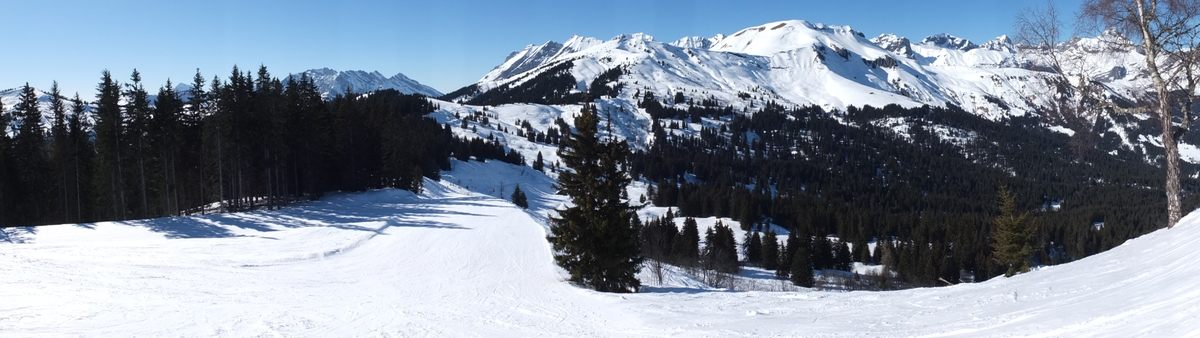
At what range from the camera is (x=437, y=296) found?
1716 cm

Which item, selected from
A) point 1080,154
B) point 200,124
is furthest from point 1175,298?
point 200,124

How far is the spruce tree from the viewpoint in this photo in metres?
20.0

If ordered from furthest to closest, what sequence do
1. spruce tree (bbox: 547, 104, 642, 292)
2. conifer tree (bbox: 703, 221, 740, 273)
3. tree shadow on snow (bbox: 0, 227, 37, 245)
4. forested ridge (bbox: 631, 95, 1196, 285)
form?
forested ridge (bbox: 631, 95, 1196, 285), conifer tree (bbox: 703, 221, 740, 273), tree shadow on snow (bbox: 0, 227, 37, 245), spruce tree (bbox: 547, 104, 642, 292)

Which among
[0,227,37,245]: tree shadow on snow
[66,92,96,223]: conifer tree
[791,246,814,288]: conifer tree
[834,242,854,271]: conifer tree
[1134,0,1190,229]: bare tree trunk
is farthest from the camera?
[834,242,854,271]: conifer tree

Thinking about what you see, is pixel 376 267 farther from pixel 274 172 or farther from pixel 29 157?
pixel 29 157

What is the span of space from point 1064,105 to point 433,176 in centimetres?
8159

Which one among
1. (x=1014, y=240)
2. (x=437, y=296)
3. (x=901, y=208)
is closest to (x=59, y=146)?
(x=437, y=296)

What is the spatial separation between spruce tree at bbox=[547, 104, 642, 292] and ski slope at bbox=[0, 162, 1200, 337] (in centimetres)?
147

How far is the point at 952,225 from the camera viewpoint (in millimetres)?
95500

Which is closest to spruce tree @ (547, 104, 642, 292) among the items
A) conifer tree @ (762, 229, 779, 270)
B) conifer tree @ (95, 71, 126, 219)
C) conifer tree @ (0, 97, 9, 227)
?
conifer tree @ (95, 71, 126, 219)

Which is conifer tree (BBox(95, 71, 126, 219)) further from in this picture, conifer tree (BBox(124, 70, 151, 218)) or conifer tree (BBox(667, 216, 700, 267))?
conifer tree (BBox(667, 216, 700, 267))

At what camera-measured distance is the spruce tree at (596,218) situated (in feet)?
65.8

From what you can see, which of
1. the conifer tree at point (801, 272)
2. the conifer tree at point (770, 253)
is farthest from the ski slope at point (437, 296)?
the conifer tree at point (770, 253)

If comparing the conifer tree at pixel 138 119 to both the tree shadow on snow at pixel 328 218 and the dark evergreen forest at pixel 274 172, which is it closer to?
the dark evergreen forest at pixel 274 172
